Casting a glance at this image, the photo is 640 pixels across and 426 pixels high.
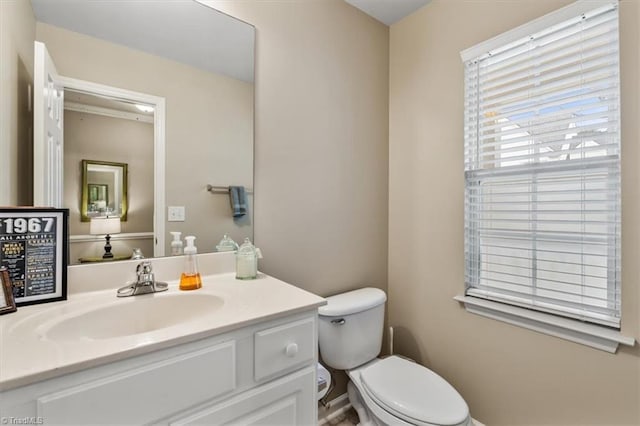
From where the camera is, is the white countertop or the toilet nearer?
the white countertop

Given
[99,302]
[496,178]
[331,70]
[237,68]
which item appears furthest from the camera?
[331,70]

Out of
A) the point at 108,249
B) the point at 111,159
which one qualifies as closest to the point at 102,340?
the point at 108,249

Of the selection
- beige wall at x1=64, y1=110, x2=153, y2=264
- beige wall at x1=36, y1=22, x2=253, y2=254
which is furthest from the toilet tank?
beige wall at x1=64, y1=110, x2=153, y2=264

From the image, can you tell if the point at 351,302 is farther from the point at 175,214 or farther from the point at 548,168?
the point at 548,168

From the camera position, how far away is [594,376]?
115cm

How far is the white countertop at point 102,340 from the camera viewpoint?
562 mm

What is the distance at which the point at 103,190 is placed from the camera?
1.05 meters

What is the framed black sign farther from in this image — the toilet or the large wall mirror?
the toilet

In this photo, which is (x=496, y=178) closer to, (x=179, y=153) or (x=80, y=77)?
(x=179, y=153)

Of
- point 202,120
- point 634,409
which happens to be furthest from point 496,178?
point 202,120

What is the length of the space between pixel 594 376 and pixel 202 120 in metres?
1.90

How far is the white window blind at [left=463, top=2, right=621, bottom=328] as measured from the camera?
113cm

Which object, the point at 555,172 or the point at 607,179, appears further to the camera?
the point at 555,172

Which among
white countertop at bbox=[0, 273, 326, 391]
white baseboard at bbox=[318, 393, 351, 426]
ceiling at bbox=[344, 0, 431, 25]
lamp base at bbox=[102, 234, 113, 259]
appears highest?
ceiling at bbox=[344, 0, 431, 25]
